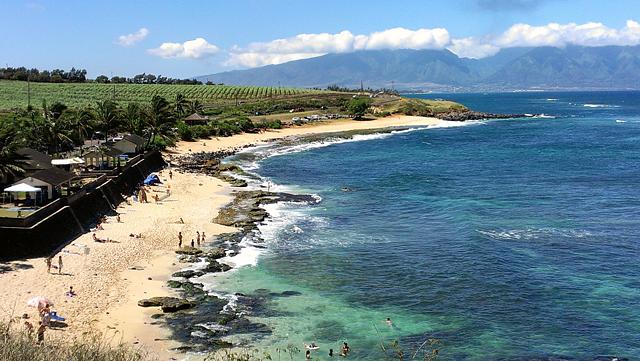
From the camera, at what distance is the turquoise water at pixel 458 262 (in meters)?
27.2

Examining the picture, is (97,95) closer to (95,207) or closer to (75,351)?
(95,207)

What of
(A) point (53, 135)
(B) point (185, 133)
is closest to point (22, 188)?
(A) point (53, 135)

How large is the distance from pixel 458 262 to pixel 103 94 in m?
129

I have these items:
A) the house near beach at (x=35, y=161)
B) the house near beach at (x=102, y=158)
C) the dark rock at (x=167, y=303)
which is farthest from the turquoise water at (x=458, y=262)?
the house near beach at (x=35, y=161)

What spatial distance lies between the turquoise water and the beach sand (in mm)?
4304

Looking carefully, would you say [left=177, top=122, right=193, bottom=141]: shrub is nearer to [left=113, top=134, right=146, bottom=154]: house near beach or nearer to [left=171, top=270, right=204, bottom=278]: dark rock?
[left=113, top=134, right=146, bottom=154]: house near beach

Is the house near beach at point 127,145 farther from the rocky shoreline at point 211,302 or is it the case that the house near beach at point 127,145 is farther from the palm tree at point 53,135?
the rocky shoreline at point 211,302

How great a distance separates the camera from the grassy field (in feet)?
417

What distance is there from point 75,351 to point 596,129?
134 metres

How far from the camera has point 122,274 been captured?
33.9 m

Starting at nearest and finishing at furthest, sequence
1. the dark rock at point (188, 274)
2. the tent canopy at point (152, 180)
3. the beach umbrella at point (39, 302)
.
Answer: the beach umbrella at point (39, 302) < the dark rock at point (188, 274) < the tent canopy at point (152, 180)

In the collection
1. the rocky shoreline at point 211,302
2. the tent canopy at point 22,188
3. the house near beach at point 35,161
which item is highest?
the house near beach at point 35,161

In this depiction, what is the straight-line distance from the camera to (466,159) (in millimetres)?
85188

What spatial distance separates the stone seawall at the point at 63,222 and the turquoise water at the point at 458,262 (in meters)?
11.3
